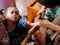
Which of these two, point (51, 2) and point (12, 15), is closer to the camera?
point (51, 2)

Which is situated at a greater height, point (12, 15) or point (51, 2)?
point (51, 2)

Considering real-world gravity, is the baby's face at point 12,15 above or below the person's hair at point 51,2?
below

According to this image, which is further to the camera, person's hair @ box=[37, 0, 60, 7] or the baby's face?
the baby's face

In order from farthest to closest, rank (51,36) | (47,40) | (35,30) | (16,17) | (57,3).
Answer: (16,17) → (51,36) → (47,40) → (35,30) → (57,3)

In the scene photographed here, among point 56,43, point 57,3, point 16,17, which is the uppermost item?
point 57,3

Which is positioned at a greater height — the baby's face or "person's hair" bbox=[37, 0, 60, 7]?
"person's hair" bbox=[37, 0, 60, 7]

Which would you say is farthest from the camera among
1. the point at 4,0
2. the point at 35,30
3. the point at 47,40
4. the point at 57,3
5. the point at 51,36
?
the point at 4,0

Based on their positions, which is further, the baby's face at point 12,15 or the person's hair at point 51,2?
the baby's face at point 12,15

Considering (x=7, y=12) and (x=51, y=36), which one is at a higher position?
(x=7, y=12)

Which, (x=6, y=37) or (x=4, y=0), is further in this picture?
(x=4, y=0)

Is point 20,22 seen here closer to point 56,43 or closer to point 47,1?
point 56,43

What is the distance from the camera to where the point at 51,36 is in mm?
1199

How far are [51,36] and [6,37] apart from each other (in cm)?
32

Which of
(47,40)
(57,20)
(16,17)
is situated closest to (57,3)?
(47,40)
